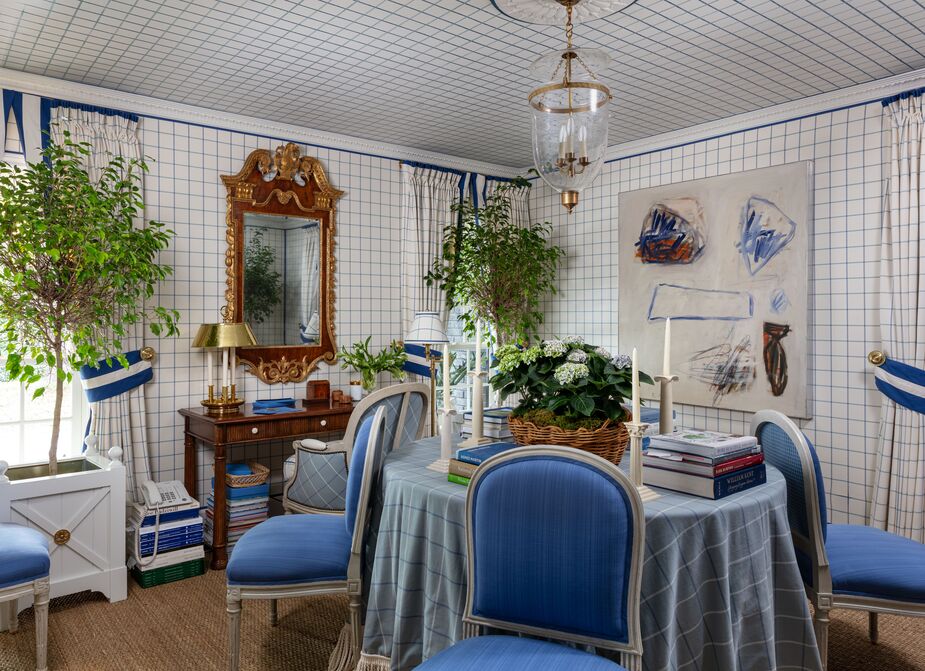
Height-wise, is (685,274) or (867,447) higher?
(685,274)

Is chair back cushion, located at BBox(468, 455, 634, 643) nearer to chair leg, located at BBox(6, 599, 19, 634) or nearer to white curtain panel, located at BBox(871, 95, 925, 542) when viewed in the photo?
chair leg, located at BBox(6, 599, 19, 634)

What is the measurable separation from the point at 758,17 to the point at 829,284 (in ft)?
5.48

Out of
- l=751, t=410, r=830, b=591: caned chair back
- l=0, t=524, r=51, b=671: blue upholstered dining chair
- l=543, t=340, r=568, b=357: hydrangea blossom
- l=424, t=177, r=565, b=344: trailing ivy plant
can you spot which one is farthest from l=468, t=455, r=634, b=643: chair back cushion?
l=424, t=177, r=565, b=344: trailing ivy plant

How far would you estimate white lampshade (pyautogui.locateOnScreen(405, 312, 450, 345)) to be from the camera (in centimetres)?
436

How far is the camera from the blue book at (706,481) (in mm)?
1920

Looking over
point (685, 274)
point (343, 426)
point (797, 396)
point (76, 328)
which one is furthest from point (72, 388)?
point (797, 396)

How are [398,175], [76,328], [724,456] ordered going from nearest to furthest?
[724,456] → [76,328] → [398,175]

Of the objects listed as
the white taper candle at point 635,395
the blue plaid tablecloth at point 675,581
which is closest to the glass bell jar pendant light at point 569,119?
the white taper candle at point 635,395

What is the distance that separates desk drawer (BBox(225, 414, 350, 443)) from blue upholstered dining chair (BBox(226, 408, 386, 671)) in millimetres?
1258

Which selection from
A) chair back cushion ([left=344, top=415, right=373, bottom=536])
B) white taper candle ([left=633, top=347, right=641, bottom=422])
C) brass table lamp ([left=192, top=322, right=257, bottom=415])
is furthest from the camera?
brass table lamp ([left=192, top=322, right=257, bottom=415])

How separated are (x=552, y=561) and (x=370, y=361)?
114 inches

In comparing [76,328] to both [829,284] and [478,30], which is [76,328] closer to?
[478,30]

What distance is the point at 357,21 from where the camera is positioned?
9.36 ft

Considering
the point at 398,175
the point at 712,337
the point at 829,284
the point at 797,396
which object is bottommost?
the point at 797,396
